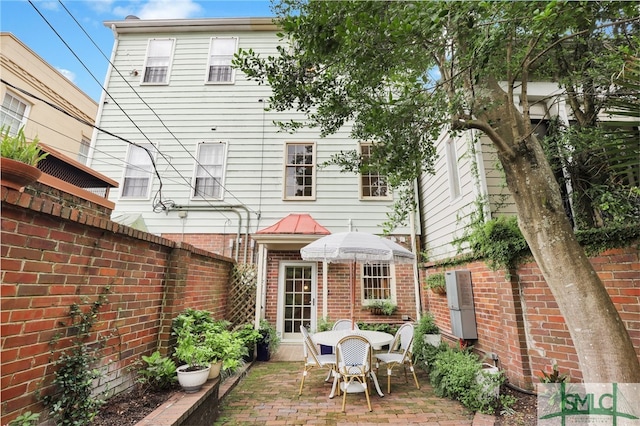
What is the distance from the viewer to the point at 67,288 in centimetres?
221

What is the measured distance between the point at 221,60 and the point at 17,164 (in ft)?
29.5

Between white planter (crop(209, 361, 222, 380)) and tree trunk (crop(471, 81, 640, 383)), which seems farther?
white planter (crop(209, 361, 222, 380))

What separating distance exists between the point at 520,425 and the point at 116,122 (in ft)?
38.2

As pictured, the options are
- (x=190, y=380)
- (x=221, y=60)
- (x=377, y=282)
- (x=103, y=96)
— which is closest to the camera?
(x=190, y=380)

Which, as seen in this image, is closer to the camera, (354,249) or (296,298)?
(354,249)

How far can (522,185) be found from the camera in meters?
2.47

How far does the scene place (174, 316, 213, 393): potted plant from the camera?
3.02m

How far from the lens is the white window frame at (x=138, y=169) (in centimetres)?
814

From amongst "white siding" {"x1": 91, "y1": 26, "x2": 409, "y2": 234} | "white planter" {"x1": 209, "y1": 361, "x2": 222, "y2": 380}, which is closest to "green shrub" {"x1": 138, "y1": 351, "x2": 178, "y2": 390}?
"white planter" {"x1": 209, "y1": 361, "x2": 222, "y2": 380}

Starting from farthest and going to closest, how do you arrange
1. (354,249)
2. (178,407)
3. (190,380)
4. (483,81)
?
1. (354,249)
2. (483,81)
3. (190,380)
4. (178,407)

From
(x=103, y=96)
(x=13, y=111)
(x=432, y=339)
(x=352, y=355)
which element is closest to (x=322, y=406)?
(x=352, y=355)

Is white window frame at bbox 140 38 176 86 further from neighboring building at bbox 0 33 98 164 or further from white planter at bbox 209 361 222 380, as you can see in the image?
white planter at bbox 209 361 222 380

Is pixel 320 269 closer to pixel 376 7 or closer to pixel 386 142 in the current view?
pixel 386 142

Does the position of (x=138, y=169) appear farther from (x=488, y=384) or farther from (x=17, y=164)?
(x=488, y=384)
